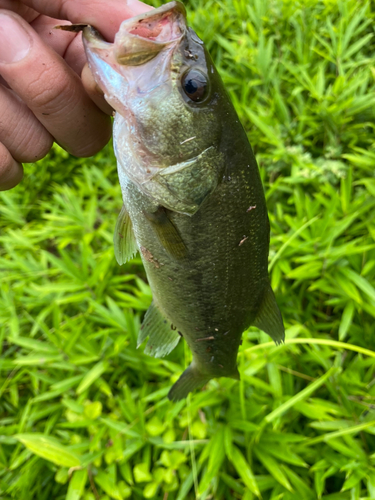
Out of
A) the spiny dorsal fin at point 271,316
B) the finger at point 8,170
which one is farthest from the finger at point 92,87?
the spiny dorsal fin at point 271,316

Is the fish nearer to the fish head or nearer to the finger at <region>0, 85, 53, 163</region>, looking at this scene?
the fish head

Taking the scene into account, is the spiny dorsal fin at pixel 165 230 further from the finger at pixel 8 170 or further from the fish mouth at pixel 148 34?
the finger at pixel 8 170

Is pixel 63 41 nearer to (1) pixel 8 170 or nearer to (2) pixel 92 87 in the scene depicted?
(2) pixel 92 87

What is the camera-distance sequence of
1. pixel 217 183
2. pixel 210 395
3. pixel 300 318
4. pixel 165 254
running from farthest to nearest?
pixel 300 318
pixel 210 395
pixel 165 254
pixel 217 183

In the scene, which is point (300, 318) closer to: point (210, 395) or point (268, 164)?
point (210, 395)

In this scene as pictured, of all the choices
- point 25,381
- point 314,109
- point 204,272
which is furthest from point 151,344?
point 314,109
